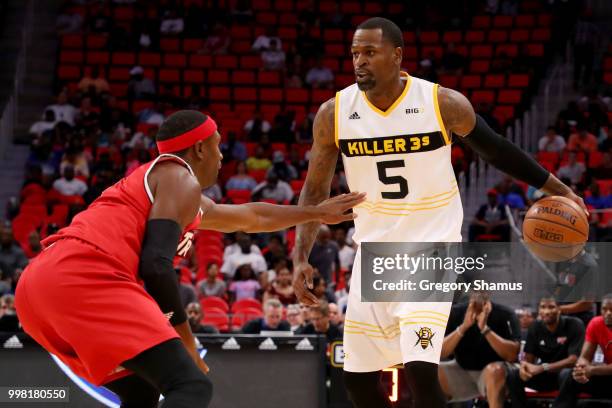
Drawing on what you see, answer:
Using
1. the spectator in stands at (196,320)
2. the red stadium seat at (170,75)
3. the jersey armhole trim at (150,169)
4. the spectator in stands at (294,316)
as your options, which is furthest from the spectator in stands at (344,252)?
the jersey armhole trim at (150,169)

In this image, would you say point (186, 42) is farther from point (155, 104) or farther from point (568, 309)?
point (568, 309)

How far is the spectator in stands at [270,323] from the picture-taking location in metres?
11.3

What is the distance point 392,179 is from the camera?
5.96m

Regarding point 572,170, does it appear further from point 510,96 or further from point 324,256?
point 324,256

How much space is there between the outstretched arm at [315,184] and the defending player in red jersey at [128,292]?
144 centimetres

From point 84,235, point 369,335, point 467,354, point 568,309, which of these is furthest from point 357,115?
point 568,309

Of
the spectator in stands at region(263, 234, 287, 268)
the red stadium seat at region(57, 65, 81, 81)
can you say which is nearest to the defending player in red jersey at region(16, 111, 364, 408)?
the spectator in stands at region(263, 234, 287, 268)

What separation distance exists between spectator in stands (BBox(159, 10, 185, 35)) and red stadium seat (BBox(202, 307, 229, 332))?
10.9 m

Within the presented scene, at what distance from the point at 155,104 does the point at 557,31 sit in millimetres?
8561

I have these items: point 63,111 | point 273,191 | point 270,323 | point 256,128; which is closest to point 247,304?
point 270,323

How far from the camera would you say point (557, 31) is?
71.2 ft

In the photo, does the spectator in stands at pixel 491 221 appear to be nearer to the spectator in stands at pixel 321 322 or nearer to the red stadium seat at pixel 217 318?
the red stadium seat at pixel 217 318

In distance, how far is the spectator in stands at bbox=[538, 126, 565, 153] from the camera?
59.1 feet

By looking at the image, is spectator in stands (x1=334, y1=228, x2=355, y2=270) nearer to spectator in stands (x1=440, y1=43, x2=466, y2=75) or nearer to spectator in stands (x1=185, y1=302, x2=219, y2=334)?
spectator in stands (x1=185, y1=302, x2=219, y2=334)
